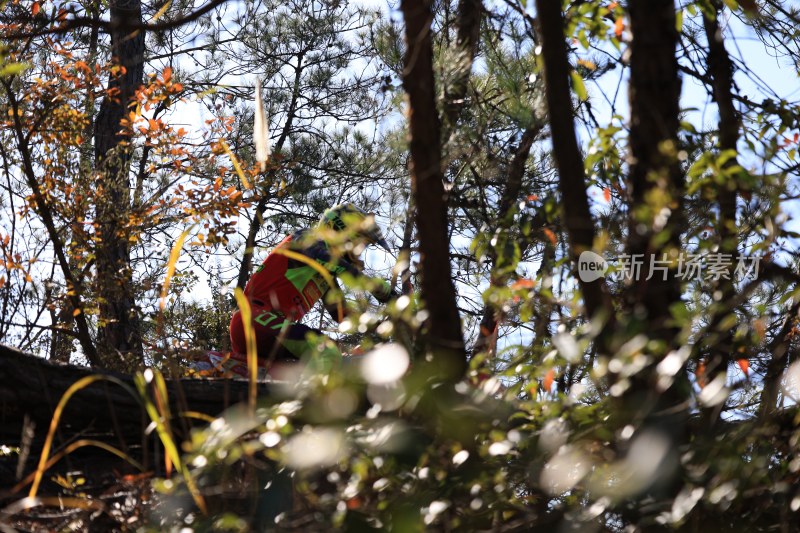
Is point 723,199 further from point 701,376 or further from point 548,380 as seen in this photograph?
point 548,380

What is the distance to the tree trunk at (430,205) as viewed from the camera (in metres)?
2.24

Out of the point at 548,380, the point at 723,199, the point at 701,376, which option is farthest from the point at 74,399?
the point at 723,199

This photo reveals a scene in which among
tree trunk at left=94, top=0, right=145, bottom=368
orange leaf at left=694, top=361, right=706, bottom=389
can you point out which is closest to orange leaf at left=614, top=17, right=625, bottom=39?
orange leaf at left=694, top=361, right=706, bottom=389

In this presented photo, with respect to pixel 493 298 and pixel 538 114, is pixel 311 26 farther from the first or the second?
pixel 493 298

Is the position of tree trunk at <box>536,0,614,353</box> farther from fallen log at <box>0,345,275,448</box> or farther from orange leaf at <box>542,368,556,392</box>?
fallen log at <box>0,345,275,448</box>

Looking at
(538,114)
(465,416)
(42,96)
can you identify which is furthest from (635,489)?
(42,96)

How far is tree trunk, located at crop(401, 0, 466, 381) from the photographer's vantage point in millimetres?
2242

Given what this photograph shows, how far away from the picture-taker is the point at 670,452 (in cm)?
187

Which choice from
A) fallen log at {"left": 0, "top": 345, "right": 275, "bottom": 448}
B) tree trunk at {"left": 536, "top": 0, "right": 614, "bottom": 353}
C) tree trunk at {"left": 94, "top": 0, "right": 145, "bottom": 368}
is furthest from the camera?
tree trunk at {"left": 94, "top": 0, "right": 145, "bottom": 368}

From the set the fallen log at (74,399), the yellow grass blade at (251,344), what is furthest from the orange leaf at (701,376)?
the fallen log at (74,399)

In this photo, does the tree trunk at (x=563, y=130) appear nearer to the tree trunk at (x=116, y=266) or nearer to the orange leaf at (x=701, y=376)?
the orange leaf at (x=701, y=376)

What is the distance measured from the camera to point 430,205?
7.49 ft

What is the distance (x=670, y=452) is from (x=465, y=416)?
406mm

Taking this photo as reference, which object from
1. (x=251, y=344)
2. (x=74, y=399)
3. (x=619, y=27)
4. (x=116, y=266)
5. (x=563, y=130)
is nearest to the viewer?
(x=251, y=344)
